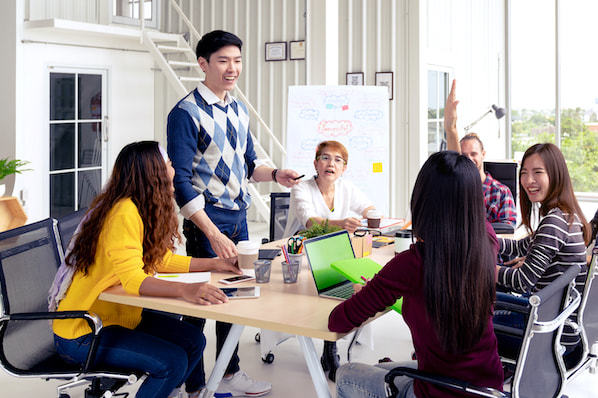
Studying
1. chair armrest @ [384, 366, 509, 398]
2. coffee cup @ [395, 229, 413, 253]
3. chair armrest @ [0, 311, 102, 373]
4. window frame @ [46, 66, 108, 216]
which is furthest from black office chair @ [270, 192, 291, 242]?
window frame @ [46, 66, 108, 216]

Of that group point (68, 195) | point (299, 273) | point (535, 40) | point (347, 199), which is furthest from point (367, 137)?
point (535, 40)

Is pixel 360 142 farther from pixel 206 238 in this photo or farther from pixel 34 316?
pixel 34 316

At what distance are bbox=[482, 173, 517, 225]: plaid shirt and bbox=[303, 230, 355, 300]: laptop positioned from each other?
1929 millimetres

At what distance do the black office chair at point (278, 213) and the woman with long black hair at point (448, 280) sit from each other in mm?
2186

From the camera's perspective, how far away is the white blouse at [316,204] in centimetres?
375

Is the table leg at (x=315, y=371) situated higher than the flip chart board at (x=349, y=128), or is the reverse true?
the flip chart board at (x=349, y=128)

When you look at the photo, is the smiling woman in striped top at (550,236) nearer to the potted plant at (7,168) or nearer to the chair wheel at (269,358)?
the chair wheel at (269,358)

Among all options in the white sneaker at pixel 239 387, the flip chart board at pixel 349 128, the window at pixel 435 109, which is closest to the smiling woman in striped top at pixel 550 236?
the white sneaker at pixel 239 387

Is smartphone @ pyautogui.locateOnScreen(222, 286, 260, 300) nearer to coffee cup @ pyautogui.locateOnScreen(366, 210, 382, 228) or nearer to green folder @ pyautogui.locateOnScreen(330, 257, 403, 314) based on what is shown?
green folder @ pyautogui.locateOnScreen(330, 257, 403, 314)

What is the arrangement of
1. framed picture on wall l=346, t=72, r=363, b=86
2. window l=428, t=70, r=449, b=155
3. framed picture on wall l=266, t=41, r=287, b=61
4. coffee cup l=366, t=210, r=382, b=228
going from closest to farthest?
coffee cup l=366, t=210, r=382, b=228 < framed picture on wall l=346, t=72, r=363, b=86 < window l=428, t=70, r=449, b=155 < framed picture on wall l=266, t=41, r=287, b=61

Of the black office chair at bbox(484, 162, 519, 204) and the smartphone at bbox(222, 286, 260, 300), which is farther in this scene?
the black office chair at bbox(484, 162, 519, 204)

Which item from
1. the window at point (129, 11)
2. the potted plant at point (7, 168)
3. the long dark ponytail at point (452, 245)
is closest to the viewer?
the long dark ponytail at point (452, 245)

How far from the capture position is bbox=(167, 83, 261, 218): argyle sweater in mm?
2973

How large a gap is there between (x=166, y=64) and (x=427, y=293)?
21.4 ft
